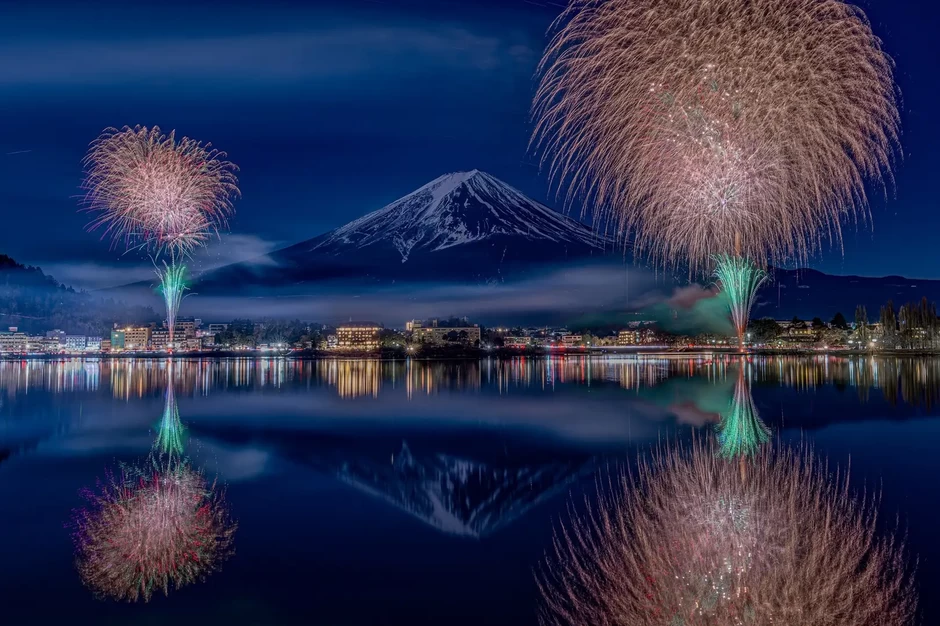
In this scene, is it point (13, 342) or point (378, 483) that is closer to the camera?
point (378, 483)

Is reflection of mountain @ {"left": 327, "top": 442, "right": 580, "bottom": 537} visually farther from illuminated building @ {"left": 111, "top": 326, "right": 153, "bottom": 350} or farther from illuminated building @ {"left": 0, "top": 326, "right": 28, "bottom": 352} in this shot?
illuminated building @ {"left": 111, "top": 326, "right": 153, "bottom": 350}

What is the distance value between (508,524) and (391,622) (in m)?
2.73

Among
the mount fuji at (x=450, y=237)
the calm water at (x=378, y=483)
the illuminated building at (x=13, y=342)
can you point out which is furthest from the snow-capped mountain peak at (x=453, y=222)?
the calm water at (x=378, y=483)

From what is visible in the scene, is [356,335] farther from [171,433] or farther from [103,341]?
[171,433]

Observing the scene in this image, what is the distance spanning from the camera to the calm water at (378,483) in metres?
5.32

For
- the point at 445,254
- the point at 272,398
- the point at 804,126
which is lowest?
the point at 272,398

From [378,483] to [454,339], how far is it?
144 meters

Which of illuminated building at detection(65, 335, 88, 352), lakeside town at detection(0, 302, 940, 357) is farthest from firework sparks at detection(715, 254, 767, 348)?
illuminated building at detection(65, 335, 88, 352)

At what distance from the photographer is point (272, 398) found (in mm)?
24578

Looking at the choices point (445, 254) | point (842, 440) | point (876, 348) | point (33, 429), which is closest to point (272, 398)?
point (33, 429)

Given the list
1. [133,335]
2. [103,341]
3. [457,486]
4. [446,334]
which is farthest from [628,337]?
[457,486]

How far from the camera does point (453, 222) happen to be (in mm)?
176875

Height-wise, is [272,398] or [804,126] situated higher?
[804,126]

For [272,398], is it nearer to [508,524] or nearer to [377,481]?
[377,481]
